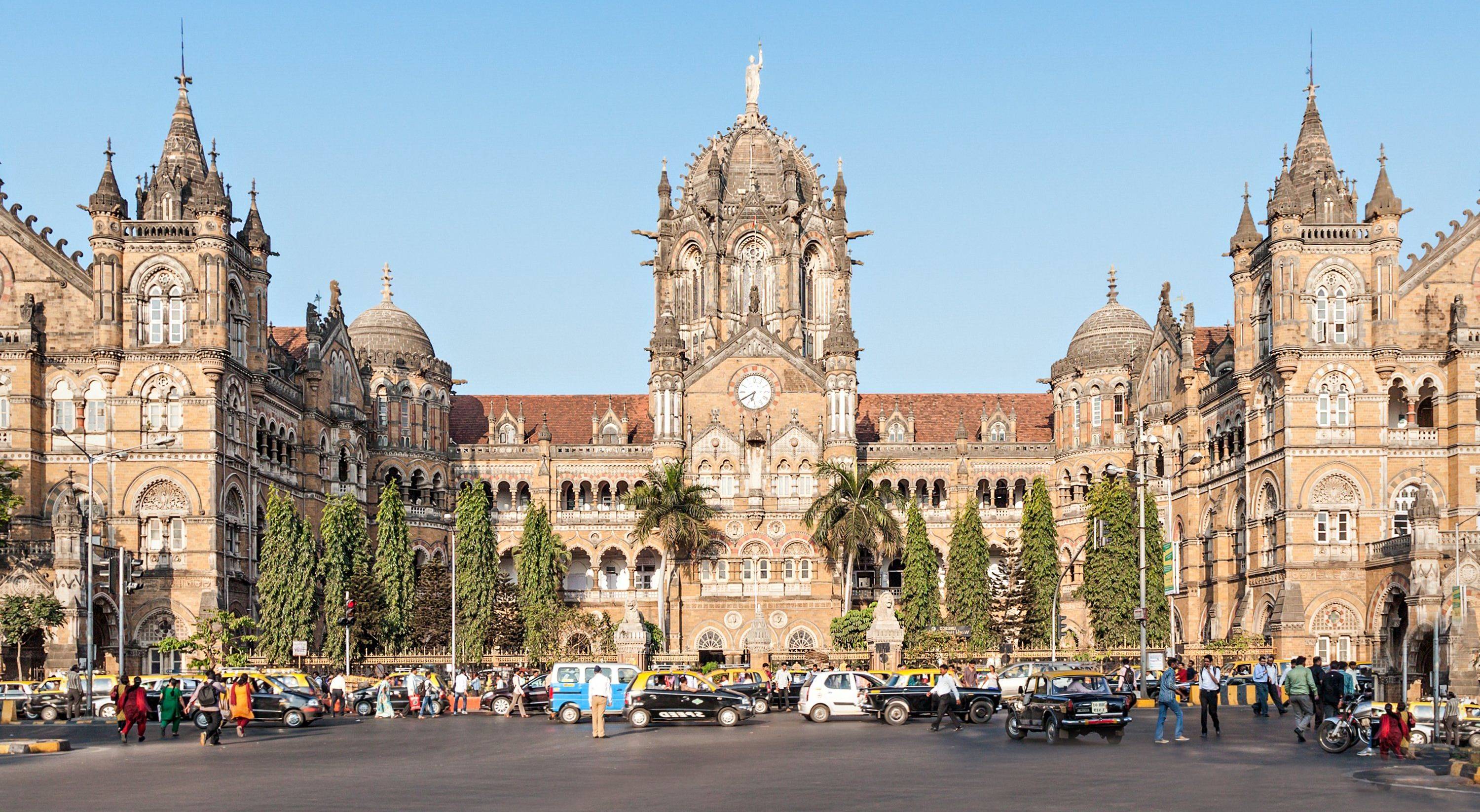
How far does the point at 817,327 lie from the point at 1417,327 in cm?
3777

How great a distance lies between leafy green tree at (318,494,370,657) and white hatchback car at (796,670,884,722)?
101 ft

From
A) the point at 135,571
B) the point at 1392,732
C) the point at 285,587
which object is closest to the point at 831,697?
the point at 1392,732

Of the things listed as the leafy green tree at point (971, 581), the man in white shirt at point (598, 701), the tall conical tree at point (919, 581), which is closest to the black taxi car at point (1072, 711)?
the man in white shirt at point (598, 701)

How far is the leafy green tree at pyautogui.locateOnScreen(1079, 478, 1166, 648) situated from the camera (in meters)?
81.2

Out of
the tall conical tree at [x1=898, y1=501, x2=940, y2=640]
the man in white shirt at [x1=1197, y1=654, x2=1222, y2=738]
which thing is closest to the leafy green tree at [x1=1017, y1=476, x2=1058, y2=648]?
the tall conical tree at [x1=898, y1=501, x2=940, y2=640]

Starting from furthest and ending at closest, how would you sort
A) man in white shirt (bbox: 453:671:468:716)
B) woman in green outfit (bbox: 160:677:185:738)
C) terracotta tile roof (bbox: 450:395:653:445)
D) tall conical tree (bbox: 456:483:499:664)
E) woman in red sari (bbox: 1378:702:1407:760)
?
terracotta tile roof (bbox: 450:395:653:445) → tall conical tree (bbox: 456:483:499:664) → man in white shirt (bbox: 453:671:468:716) → woman in green outfit (bbox: 160:677:185:738) → woman in red sari (bbox: 1378:702:1407:760)

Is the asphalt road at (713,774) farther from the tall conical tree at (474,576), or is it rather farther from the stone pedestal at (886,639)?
the tall conical tree at (474,576)

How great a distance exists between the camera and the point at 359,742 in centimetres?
4469

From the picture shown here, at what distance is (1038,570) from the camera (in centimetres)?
8644

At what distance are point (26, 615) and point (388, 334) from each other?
35188mm

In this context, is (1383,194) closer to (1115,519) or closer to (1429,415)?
(1429,415)

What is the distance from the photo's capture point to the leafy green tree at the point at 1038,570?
282 feet

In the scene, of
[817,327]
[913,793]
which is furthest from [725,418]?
[913,793]

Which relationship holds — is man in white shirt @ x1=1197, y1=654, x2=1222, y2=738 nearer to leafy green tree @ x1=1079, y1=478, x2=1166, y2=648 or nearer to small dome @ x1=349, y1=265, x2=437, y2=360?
leafy green tree @ x1=1079, y1=478, x2=1166, y2=648
